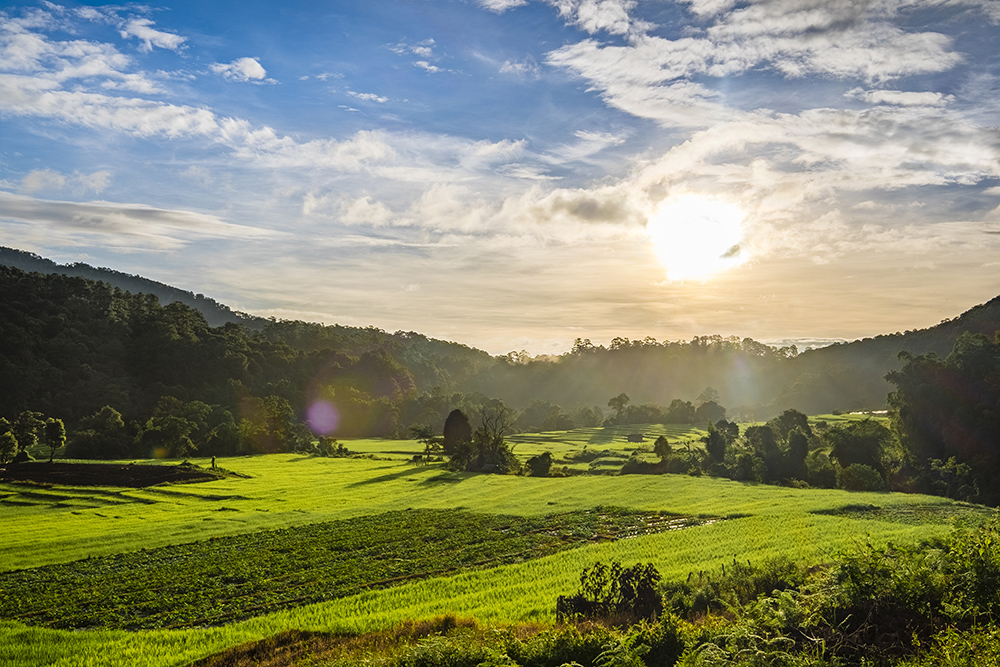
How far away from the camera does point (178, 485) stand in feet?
179

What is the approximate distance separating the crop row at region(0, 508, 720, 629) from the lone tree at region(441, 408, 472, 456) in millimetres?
43755

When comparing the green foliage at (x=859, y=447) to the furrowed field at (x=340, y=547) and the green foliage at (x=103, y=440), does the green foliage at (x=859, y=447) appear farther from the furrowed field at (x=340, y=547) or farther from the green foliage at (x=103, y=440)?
the green foliage at (x=103, y=440)

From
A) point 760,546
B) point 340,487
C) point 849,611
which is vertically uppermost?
point 849,611

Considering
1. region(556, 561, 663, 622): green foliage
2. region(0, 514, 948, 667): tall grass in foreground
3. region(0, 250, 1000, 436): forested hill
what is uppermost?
region(0, 250, 1000, 436): forested hill

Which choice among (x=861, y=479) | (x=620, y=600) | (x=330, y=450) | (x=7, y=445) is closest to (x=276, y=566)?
(x=620, y=600)

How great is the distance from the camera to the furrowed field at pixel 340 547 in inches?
792

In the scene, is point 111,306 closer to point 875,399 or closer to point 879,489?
point 879,489

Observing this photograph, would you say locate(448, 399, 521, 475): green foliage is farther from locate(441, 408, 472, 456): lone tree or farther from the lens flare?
the lens flare

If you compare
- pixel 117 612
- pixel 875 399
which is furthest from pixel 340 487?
pixel 875 399

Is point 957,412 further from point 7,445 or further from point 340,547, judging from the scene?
point 7,445

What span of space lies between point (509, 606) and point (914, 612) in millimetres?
12327

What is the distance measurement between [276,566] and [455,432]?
193 feet

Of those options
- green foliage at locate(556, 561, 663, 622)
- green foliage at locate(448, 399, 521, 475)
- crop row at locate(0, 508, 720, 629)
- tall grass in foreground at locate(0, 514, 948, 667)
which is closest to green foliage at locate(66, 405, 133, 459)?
green foliage at locate(448, 399, 521, 475)

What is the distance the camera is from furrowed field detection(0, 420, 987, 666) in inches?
792
